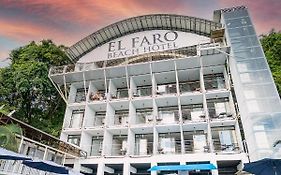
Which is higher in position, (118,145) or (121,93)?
(121,93)

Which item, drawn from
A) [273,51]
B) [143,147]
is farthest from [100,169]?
[273,51]

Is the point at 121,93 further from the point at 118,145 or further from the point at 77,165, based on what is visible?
the point at 77,165

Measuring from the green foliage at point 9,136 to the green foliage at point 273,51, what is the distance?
Result: 879 inches

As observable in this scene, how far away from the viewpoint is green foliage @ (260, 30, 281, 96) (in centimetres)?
2470

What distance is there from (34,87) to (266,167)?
960 inches

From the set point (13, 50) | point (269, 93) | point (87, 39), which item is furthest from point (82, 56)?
point (269, 93)

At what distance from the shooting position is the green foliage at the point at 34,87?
26.4 meters

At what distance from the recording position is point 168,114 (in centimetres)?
2436

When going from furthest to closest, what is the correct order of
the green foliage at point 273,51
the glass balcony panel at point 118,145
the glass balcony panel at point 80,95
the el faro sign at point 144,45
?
the glass balcony panel at point 80,95, the el faro sign at point 144,45, the green foliage at point 273,51, the glass balcony panel at point 118,145

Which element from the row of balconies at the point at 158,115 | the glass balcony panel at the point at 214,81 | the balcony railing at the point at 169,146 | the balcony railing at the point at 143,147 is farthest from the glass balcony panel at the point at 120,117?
the glass balcony panel at the point at 214,81

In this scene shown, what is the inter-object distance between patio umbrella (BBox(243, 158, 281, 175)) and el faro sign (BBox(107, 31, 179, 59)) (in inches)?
777

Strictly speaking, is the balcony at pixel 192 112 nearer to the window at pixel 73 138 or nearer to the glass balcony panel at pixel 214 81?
the glass balcony panel at pixel 214 81

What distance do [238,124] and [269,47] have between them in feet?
38.1

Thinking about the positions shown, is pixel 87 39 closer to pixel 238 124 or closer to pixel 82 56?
pixel 82 56
